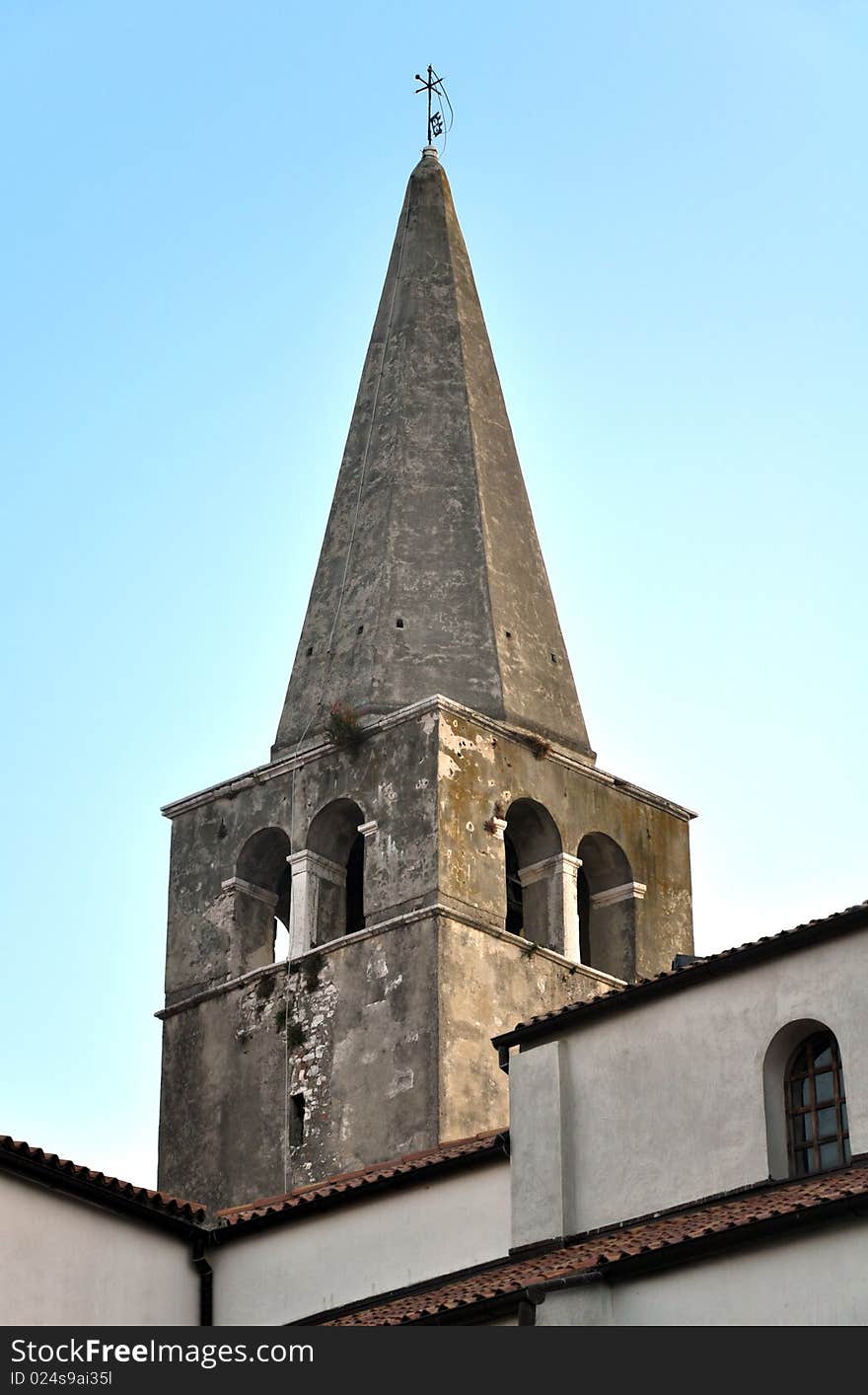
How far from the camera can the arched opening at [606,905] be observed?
36469 mm

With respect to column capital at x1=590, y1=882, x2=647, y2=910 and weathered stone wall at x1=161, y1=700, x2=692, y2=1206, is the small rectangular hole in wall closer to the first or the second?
weathered stone wall at x1=161, y1=700, x2=692, y2=1206

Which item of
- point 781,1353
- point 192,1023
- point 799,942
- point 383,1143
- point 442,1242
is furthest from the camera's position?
point 192,1023

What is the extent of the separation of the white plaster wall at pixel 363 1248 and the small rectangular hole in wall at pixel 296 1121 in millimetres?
6423

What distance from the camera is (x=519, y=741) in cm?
3609

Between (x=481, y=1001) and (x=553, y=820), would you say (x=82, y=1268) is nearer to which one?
(x=481, y=1001)

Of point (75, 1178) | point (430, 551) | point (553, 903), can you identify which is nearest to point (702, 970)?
point (75, 1178)

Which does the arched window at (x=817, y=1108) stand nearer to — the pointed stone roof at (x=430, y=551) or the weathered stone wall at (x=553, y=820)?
the weathered stone wall at (x=553, y=820)

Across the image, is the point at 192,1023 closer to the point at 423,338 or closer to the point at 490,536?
the point at 490,536

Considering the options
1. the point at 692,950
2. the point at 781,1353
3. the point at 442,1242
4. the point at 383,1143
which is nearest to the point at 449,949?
the point at 383,1143

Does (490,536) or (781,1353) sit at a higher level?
(490,536)

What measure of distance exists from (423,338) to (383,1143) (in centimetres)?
1281

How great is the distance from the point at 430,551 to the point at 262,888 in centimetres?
516

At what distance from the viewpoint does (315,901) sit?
117ft

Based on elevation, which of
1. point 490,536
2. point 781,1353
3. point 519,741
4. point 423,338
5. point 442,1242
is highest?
point 423,338
